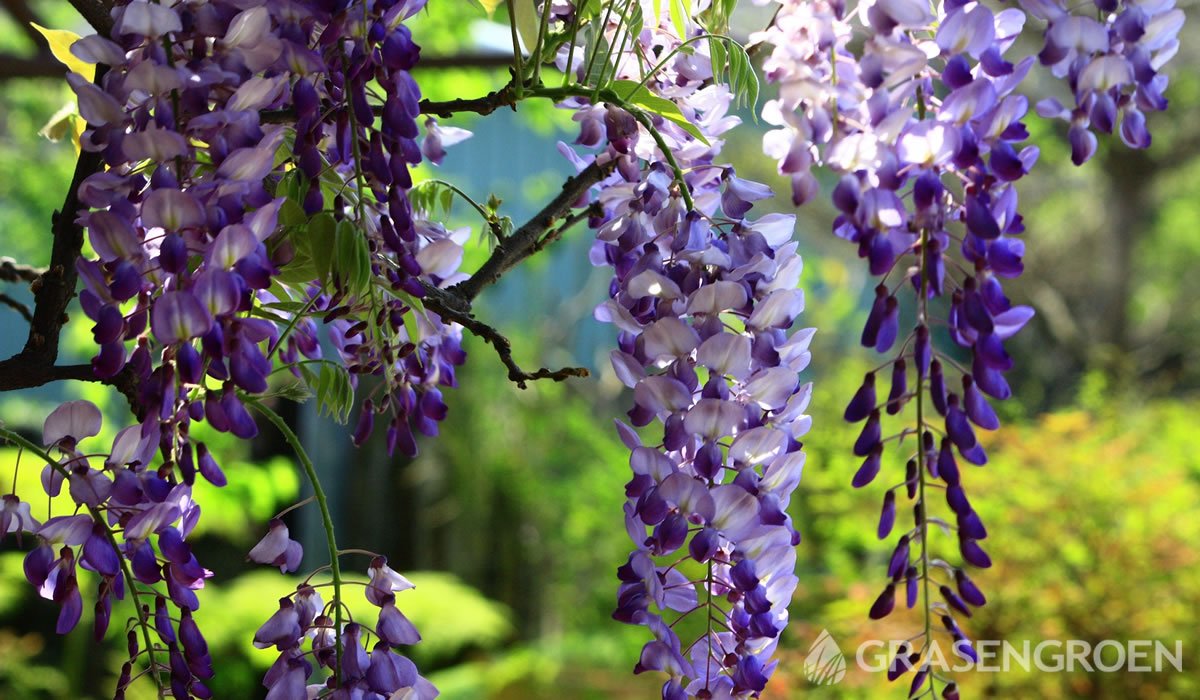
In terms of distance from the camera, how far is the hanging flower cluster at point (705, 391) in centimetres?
47

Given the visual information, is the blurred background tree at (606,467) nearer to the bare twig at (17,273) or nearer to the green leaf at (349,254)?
the bare twig at (17,273)

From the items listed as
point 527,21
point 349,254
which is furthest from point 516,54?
point 349,254

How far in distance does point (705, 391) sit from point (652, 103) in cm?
13

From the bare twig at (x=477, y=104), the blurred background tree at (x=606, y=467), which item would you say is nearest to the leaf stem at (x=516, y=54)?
the bare twig at (x=477, y=104)

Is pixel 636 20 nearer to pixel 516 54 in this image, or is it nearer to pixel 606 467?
pixel 516 54

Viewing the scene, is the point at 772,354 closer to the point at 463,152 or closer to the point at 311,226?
the point at 311,226

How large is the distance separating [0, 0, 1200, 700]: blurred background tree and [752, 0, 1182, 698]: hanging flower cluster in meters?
0.90

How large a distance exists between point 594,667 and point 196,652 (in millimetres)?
3884

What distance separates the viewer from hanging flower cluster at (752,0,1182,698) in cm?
38

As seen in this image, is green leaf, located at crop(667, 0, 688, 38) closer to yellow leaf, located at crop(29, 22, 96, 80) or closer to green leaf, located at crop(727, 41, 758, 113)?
A: green leaf, located at crop(727, 41, 758, 113)

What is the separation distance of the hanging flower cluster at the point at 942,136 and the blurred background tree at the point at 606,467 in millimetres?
903

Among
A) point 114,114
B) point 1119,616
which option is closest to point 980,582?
point 1119,616

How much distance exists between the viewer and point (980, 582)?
8.71ft

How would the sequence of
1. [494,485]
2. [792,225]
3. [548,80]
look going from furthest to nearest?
[494,485]
[548,80]
[792,225]
